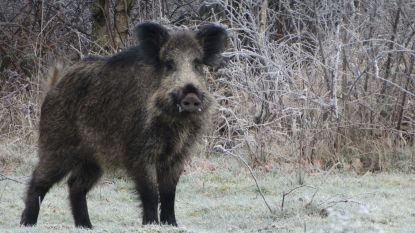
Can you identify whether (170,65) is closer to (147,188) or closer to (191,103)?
(191,103)

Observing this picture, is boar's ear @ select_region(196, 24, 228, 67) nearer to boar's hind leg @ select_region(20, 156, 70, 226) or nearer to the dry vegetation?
boar's hind leg @ select_region(20, 156, 70, 226)

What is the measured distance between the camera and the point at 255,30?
37.1ft

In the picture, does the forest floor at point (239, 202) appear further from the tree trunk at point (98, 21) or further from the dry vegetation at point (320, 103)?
the tree trunk at point (98, 21)

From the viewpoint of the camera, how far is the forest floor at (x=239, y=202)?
23.1ft

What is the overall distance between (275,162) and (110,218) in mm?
2793

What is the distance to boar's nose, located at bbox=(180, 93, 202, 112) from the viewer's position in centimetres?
654

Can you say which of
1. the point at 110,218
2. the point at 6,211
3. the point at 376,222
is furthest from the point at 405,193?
the point at 6,211

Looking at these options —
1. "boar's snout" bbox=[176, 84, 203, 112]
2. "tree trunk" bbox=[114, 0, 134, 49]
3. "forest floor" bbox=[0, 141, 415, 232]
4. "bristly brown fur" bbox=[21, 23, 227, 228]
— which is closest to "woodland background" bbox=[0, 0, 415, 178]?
"forest floor" bbox=[0, 141, 415, 232]

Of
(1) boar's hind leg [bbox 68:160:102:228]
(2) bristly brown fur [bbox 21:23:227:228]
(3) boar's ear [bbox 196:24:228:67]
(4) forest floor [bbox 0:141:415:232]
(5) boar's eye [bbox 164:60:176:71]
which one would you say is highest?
(3) boar's ear [bbox 196:24:228:67]

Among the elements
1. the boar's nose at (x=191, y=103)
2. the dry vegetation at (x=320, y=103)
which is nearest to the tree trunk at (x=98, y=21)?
the dry vegetation at (x=320, y=103)

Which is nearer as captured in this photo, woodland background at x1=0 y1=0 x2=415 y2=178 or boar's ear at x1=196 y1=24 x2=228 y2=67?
boar's ear at x1=196 y1=24 x2=228 y2=67

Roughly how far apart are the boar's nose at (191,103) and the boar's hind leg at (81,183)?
4.69ft

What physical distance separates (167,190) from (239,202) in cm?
163

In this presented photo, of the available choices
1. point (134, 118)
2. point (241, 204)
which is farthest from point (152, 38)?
point (241, 204)
